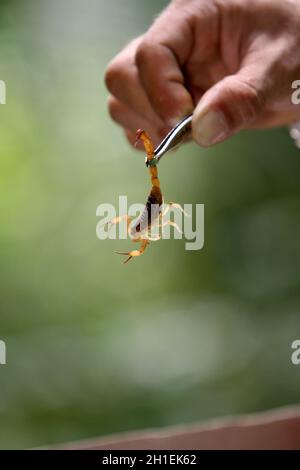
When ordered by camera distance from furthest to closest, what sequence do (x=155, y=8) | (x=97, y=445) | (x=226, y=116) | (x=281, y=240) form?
(x=281, y=240) → (x=155, y=8) → (x=97, y=445) → (x=226, y=116)

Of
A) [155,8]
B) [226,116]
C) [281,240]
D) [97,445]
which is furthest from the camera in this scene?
[281,240]

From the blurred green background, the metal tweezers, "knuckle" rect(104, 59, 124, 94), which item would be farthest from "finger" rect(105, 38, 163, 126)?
the blurred green background

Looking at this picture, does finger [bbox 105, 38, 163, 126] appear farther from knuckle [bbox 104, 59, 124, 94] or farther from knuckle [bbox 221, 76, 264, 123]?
knuckle [bbox 221, 76, 264, 123]

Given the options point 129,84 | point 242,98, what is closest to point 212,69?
point 129,84

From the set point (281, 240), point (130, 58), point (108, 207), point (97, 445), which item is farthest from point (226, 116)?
point (281, 240)

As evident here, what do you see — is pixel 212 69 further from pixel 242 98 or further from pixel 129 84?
pixel 242 98

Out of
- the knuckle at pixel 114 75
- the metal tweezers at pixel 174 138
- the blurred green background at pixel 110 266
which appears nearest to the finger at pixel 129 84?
the knuckle at pixel 114 75

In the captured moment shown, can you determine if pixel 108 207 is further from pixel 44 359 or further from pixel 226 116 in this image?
pixel 226 116
